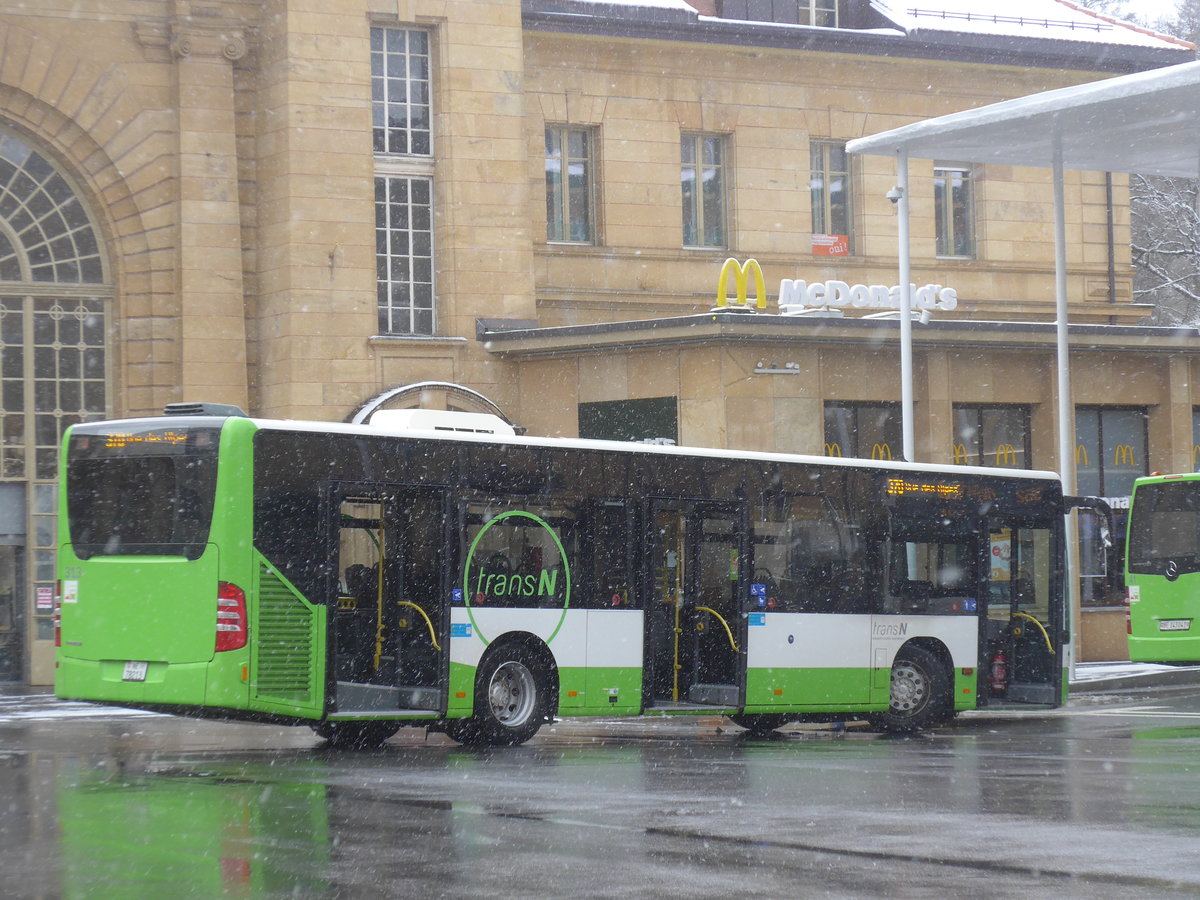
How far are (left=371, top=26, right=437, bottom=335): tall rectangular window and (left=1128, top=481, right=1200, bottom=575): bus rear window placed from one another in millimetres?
11308

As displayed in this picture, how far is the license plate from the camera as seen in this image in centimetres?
2770

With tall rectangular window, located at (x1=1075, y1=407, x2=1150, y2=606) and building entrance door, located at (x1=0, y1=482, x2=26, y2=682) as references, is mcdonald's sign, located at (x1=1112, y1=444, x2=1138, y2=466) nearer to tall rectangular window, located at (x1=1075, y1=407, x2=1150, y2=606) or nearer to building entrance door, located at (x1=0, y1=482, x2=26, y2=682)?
tall rectangular window, located at (x1=1075, y1=407, x2=1150, y2=606)

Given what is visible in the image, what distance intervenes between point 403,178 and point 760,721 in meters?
14.0

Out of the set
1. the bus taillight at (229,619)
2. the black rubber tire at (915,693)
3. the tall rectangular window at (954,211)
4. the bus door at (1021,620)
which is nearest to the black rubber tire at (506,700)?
the bus taillight at (229,619)

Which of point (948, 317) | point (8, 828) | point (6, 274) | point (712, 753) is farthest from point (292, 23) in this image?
point (8, 828)

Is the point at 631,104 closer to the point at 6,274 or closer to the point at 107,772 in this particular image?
the point at 6,274

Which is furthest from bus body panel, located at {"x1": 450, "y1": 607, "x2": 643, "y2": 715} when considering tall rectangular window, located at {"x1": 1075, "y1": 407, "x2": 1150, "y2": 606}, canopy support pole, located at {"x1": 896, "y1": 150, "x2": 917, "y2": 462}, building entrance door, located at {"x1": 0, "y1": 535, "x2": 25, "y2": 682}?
tall rectangular window, located at {"x1": 1075, "y1": 407, "x2": 1150, "y2": 606}

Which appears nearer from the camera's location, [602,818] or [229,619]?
[602,818]

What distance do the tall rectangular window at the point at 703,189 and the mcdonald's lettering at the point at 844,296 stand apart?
270cm

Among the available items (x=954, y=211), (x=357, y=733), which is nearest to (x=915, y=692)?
(x=357, y=733)

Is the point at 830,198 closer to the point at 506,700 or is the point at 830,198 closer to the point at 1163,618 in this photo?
the point at 1163,618

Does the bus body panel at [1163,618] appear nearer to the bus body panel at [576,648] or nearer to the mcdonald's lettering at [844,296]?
the mcdonald's lettering at [844,296]

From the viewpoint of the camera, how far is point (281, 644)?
15109 millimetres

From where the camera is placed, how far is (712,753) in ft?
52.5
